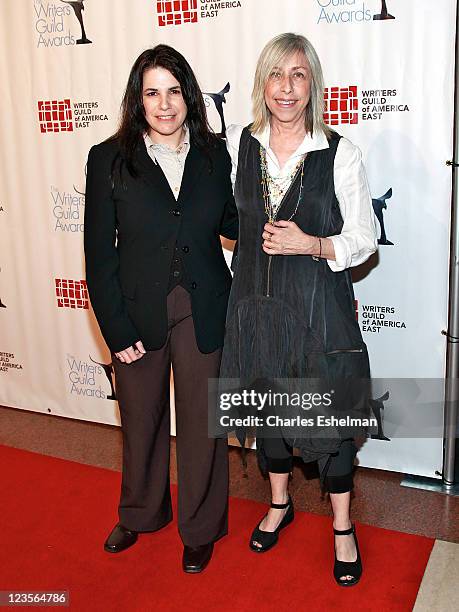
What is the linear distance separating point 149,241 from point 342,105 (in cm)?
114

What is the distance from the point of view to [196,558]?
2439 millimetres

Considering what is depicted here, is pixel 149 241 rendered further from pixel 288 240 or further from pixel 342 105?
pixel 342 105

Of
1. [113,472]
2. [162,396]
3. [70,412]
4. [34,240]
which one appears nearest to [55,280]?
[34,240]

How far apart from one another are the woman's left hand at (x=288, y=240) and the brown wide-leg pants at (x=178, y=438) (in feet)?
1.14

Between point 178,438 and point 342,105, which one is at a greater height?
point 342,105

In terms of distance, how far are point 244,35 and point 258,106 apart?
0.95 metres

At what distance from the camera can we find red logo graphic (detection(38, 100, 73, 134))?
3.47 meters

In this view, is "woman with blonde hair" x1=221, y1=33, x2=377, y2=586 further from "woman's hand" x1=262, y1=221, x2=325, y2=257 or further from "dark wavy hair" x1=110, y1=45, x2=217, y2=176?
"dark wavy hair" x1=110, y1=45, x2=217, y2=176

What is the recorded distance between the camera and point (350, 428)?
2.29 metres

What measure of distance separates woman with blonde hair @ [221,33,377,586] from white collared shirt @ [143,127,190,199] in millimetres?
177

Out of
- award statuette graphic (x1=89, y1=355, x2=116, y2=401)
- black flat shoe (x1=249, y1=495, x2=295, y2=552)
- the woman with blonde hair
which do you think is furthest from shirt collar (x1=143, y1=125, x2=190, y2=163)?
award statuette graphic (x1=89, y1=355, x2=116, y2=401)

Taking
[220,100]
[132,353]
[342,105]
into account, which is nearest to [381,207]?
[342,105]

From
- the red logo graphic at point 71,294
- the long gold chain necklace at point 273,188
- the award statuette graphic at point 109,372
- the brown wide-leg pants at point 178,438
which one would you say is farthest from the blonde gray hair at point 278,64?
the award statuette graphic at point 109,372

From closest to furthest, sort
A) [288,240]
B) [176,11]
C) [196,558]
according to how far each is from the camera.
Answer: [288,240] → [196,558] → [176,11]
